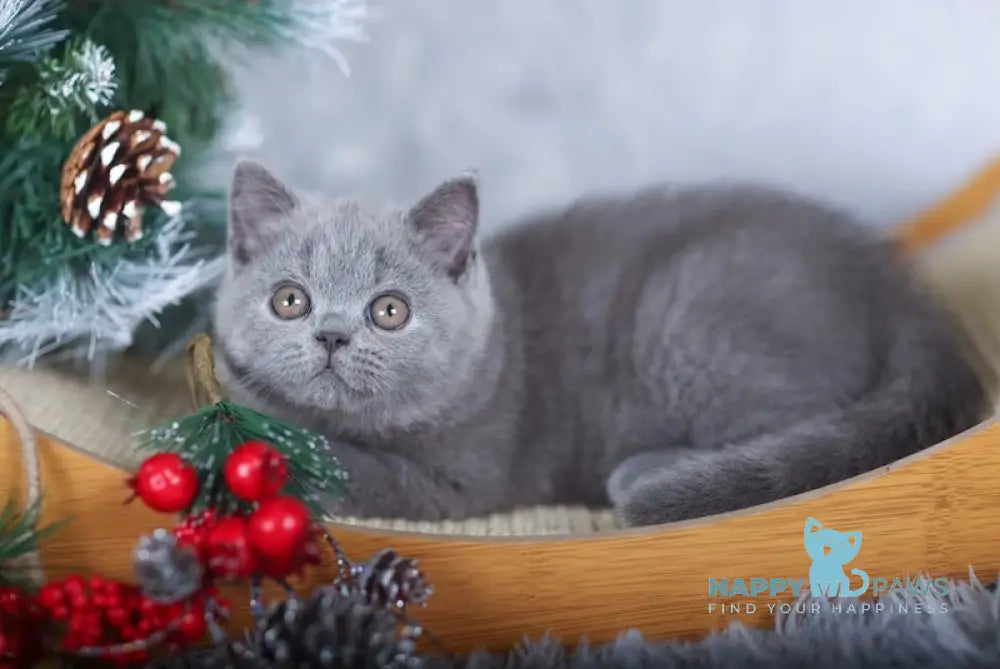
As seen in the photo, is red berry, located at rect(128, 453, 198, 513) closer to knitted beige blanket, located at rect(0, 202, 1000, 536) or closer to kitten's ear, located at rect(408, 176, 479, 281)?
knitted beige blanket, located at rect(0, 202, 1000, 536)

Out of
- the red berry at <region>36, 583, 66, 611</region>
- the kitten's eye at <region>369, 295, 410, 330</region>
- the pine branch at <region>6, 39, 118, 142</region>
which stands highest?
the pine branch at <region>6, 39, 118, 142</region>

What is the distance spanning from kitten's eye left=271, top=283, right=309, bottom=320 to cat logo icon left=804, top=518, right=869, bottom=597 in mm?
526

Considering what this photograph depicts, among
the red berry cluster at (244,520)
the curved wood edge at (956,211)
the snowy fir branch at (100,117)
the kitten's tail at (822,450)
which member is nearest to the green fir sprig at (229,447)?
the red berry cluster at (244,520)

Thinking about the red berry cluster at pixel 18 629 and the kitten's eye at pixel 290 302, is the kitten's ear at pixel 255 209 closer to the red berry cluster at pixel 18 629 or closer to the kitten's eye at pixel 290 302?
the kitten's eye at pixel 290 302

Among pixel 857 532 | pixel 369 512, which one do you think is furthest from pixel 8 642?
pixel 857 532

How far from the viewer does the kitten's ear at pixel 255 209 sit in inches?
37.1

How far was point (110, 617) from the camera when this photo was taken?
73 centimetres

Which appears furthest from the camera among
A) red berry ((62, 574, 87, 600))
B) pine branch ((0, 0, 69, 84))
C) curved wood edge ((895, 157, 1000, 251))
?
curved wood edge ((895, 157, 1000, 251))

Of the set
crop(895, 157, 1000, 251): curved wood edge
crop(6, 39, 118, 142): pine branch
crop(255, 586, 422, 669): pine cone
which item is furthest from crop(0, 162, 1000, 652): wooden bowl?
crop(895, 157, 1000, 251): curved wood edge

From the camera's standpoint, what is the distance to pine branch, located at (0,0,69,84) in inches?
34.2

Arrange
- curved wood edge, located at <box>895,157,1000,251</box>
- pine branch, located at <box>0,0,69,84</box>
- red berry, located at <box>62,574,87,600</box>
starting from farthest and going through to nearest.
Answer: curved wood edge, located at <box>895,157,1000,251</box> < pine branch, located at <box>0,0,69,84</box> < red berry, located at <box>62,574,87,600</box>

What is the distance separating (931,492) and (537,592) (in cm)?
37

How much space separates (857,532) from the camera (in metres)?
0.82

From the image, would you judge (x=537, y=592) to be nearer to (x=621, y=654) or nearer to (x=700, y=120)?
(x=621, y=654)
